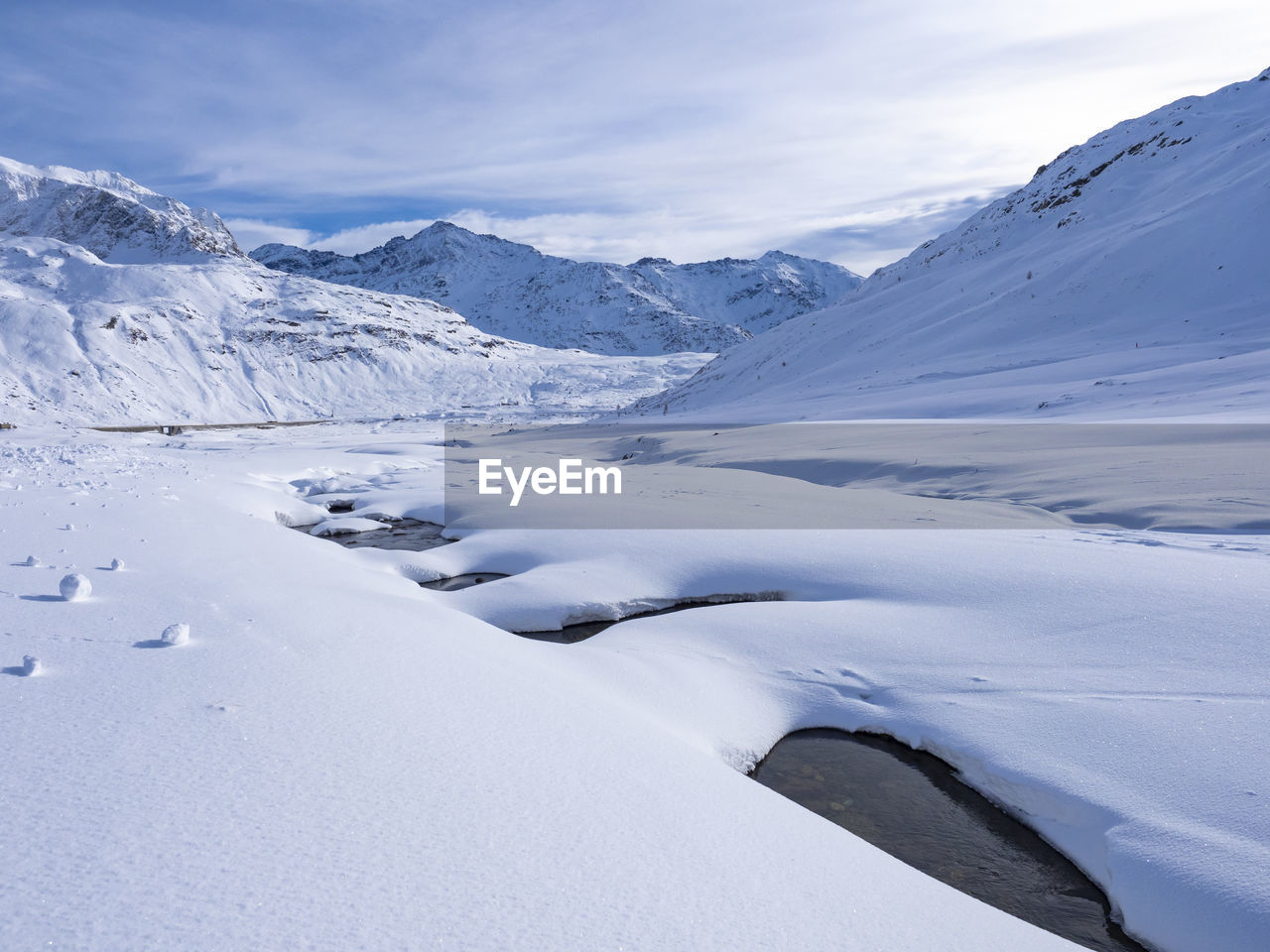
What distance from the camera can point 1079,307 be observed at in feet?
99.1

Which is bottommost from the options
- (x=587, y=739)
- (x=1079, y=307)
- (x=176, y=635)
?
(x=587, y=739)

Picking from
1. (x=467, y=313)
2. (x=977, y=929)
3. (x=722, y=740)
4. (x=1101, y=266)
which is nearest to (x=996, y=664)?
(x=722, y=740)

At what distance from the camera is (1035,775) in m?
3.74

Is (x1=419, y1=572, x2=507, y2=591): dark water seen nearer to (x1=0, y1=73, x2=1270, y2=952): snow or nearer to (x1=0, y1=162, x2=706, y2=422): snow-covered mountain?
(x1=0, y1=73, x2=1270, y2=952): snow

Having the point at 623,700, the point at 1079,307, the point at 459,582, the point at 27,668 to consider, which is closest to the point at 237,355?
the point at 1079,307

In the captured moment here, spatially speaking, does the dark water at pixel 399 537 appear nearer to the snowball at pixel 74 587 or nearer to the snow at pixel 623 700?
the snow at pixel 623 700

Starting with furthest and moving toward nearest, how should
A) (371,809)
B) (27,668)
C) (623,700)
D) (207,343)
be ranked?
1. (207,343)
2. (623,700)
3. (27,668)
4. (371,809)

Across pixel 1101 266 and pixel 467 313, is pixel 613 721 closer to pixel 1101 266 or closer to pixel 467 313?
pixel 1101 266

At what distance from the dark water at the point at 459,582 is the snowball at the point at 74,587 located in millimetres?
3344

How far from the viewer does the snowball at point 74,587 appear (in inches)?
174

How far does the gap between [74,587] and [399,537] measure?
6.22 m

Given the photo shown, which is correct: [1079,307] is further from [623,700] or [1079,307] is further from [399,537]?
[623,700]
